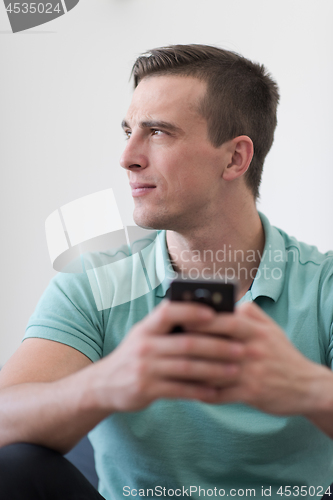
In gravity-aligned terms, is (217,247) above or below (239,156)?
below

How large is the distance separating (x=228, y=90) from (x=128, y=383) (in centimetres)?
88

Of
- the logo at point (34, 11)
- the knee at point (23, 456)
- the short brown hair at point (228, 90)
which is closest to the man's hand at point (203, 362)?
the knee at point (23, 456)

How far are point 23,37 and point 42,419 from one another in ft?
5.15

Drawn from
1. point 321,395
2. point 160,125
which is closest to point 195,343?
point 321,395

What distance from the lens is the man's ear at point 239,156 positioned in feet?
3.91

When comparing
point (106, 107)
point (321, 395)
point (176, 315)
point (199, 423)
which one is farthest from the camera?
point (106, 107)

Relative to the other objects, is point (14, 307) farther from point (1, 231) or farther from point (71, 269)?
point (71, 269)

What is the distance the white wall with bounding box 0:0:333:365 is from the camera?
5.73 feet

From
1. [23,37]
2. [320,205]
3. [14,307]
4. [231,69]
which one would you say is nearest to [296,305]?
[231,69]

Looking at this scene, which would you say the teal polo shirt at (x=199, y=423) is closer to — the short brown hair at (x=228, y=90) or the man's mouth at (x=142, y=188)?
the man's mouth at (x=142, y=188)

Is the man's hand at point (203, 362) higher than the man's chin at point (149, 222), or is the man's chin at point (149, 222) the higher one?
the man's chin at point (149, 222)

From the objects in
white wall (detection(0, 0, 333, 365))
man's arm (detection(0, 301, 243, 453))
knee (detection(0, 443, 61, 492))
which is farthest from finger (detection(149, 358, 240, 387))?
white wall (detection(0, 0, 333, 365))

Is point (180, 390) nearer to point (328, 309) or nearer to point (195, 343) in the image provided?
point (195, 343)

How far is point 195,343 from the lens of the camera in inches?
20.5
